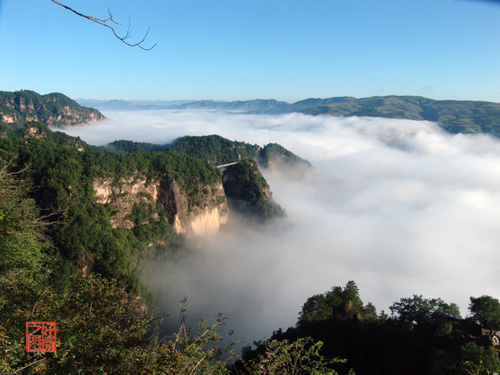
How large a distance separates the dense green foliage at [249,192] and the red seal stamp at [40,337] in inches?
2206

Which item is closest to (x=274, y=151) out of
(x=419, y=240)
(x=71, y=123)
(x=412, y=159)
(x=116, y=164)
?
(x=419, y=240)

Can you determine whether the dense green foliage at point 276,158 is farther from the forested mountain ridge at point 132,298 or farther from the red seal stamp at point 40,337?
the red seal stamp at point 40,337

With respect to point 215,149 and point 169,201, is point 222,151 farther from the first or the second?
point 169,201

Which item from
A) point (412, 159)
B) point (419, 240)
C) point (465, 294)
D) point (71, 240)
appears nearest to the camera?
point (71, 240)

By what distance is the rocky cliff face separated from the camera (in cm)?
3991

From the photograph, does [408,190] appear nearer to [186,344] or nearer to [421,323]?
[421,323]

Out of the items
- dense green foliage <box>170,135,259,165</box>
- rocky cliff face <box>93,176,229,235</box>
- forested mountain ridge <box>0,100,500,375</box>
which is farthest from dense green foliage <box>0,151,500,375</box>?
dense green foliage <box>170,135,259,165</box>

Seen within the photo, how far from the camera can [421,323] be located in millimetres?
23625

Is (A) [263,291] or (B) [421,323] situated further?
(A) [263,291]

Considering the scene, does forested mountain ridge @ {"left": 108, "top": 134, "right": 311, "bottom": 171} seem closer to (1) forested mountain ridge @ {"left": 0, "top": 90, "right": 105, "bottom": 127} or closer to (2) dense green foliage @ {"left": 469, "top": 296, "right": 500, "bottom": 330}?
(1) forested mountain ridge @ {"left": 0, "top": 90, "right": 105, "bottom": 127}

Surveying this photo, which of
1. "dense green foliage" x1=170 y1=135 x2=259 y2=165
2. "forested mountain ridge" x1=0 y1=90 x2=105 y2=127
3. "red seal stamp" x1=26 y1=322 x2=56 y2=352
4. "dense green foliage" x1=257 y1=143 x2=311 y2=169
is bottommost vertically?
"dense green foliage" x1=257 y1=143 x2=311 y2=169

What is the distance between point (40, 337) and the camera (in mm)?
6270

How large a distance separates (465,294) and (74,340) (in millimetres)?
56996

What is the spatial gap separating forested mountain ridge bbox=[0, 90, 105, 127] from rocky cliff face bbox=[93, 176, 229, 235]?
74.0 meters
